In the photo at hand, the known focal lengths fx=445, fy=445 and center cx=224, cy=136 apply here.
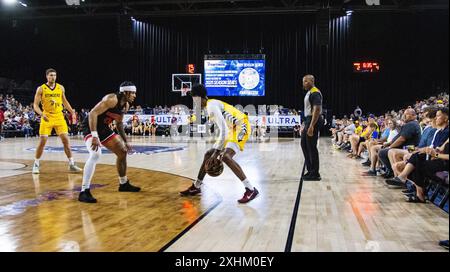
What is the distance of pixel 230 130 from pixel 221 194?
961 mm

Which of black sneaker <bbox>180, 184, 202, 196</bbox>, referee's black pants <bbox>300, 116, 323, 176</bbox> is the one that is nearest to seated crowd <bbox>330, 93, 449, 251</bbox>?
referee's black pants <bbox>300, 116, 323, 176</bbox>

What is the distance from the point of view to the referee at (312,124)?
694 centimetres

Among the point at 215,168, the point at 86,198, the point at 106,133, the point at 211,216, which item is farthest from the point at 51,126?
the point at 211,216

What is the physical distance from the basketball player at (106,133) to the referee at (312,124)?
282 cm

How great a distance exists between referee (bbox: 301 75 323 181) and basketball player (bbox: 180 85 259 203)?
1.89m

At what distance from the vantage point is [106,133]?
18.5 feet

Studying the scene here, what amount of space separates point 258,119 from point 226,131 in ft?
51.5

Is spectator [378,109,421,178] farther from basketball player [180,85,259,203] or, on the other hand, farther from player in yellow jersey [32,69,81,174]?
player in yellow jersey [32,69,81,174]

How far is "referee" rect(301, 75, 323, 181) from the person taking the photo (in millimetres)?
6941

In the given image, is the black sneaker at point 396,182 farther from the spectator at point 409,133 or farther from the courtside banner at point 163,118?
the courtside banner at point 163,118

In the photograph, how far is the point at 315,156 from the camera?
7.15 metres

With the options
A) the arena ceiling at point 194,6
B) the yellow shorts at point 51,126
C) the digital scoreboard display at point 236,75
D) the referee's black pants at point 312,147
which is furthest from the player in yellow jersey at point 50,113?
the digital scoreboard display at point 236,75

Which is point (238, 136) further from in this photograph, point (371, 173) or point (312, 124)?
point (371, 173)
